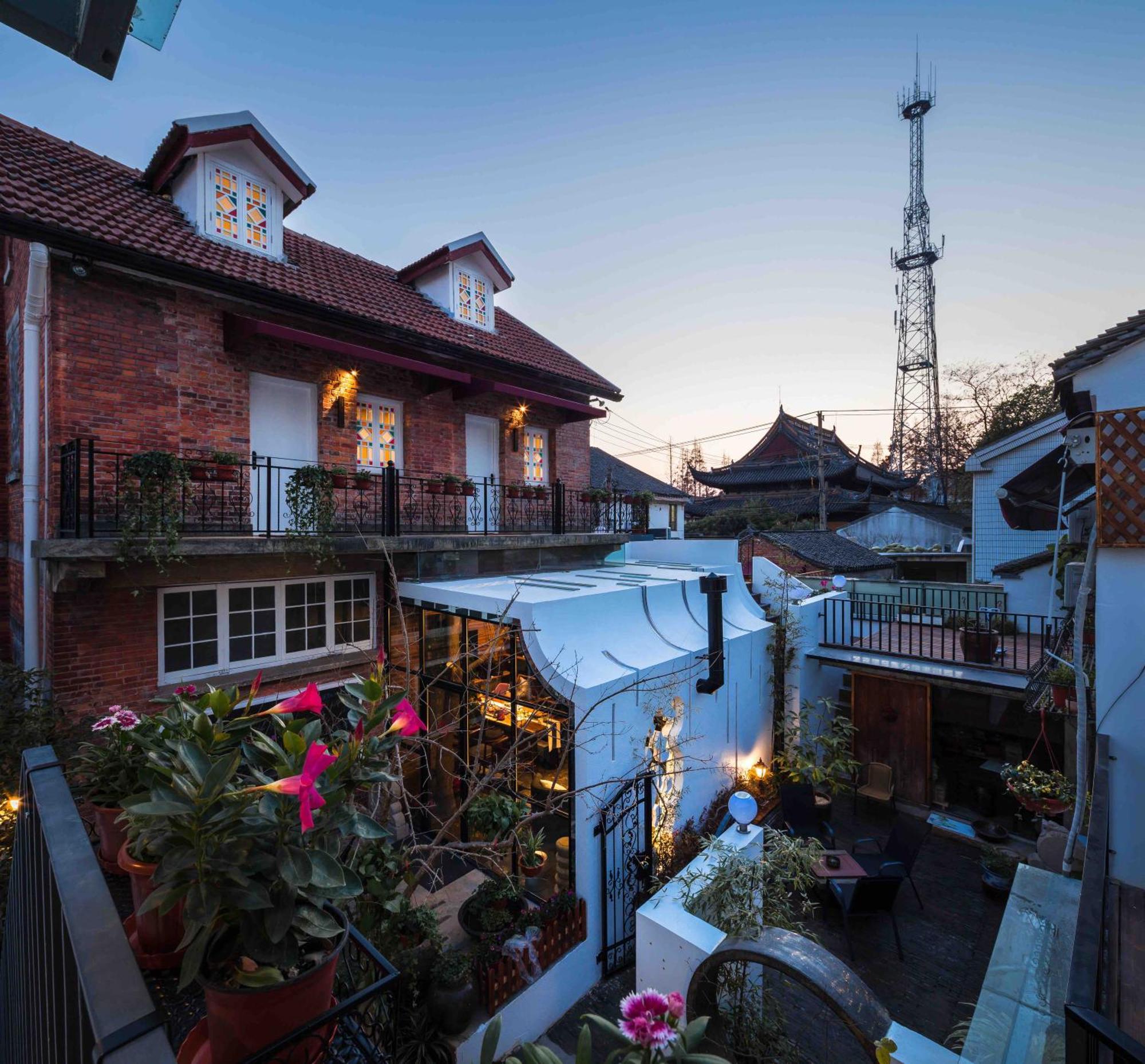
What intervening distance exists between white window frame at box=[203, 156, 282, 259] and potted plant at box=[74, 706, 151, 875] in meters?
8.32

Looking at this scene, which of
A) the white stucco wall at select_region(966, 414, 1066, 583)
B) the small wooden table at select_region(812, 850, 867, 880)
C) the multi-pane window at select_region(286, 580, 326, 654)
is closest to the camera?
the small wooden table at select_region(812, 850, 867, 880)

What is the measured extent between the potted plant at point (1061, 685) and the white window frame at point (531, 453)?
30.7 feet

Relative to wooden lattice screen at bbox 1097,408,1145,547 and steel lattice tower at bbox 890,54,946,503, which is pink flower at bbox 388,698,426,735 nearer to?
wooden lattice screen at bbox 1097,408,1145,547

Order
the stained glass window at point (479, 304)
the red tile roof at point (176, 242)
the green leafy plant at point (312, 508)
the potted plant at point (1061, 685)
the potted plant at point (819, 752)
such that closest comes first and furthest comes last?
the red tile roof at point (176, 242) → the green leafy plant at point (312, 508) → the potted plant at point (1061, 685) → the potted plant at point (819, 752) → the stained glass window at point (479, 304)

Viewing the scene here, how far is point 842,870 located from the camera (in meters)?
6.52

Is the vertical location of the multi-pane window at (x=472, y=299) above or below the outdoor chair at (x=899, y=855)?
above

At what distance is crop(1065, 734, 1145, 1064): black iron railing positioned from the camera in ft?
5.14

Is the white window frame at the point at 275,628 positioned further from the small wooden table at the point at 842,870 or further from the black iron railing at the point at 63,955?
the small wooden table at the point at 842,870

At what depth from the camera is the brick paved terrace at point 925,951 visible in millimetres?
5254

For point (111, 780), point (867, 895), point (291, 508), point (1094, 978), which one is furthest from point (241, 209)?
point (867, 895)

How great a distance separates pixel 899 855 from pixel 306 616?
8932 mm

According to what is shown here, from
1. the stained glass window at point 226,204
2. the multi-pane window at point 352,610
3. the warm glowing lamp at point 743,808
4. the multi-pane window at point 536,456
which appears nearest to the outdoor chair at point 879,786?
the warm glowing lamp at point 743,808

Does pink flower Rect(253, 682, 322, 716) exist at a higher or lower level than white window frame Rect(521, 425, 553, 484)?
lower

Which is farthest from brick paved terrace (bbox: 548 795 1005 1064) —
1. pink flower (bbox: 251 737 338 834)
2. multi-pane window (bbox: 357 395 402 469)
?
multi-pane window (bbox: 357 395 402 469)
